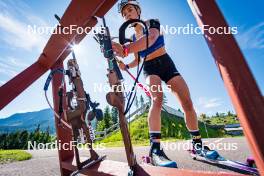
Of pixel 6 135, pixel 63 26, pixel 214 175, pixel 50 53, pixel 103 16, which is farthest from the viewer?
pixel 6 135

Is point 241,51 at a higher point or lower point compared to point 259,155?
higher

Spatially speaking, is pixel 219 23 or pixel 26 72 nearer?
pixel 219 23

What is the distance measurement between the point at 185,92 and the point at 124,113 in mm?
1266

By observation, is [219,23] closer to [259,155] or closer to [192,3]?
[192,3]

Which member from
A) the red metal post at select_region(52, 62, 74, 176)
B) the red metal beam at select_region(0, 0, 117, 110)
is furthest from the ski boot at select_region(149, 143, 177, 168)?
the red metal beam at select_region(0, 0, 117, 110)

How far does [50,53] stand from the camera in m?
2.55

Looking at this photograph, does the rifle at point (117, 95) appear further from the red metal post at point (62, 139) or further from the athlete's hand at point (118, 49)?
the red metal post at point (62, 139)

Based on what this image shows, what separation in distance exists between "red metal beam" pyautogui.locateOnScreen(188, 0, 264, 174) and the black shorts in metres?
1.76

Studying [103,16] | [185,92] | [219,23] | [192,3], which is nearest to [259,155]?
[219,23]

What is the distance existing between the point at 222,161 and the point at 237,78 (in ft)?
6.41

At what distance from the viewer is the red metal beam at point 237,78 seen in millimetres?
729

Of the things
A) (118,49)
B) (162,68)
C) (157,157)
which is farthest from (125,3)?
(157,157)

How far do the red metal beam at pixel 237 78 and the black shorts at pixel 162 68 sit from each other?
176 centimetres

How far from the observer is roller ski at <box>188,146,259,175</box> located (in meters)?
2.01
